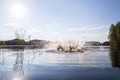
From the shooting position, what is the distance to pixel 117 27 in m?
87.9

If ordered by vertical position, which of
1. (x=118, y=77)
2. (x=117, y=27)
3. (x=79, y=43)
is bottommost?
(x=118, y=77)

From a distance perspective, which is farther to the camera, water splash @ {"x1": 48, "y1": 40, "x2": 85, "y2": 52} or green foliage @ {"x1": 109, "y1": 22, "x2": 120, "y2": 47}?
green foliage @ {"x1": 109, "y1": 22, "x2": 120, "y2": 47}

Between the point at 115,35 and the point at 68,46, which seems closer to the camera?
the point at 68,46

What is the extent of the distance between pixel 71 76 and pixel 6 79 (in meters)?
4.19

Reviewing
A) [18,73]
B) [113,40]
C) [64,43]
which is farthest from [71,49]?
[113,40]

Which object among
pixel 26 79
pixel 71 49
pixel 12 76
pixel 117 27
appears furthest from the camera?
pixel 117 27

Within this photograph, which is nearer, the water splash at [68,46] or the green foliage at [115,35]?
the water splash at [68,46]

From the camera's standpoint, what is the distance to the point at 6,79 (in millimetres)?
15617

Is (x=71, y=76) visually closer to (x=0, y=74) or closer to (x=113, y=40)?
(x=0, y=74)

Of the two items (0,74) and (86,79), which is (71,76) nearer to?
(86,79)

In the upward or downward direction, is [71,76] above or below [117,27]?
below

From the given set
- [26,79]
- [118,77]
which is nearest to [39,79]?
[26,79]

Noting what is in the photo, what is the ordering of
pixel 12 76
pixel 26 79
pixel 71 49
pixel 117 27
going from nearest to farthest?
pixel 26 79 → pixel 12 76 → pixel 71 49 → pixel 117 27

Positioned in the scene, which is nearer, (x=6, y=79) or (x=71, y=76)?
(x=6, y=79)
